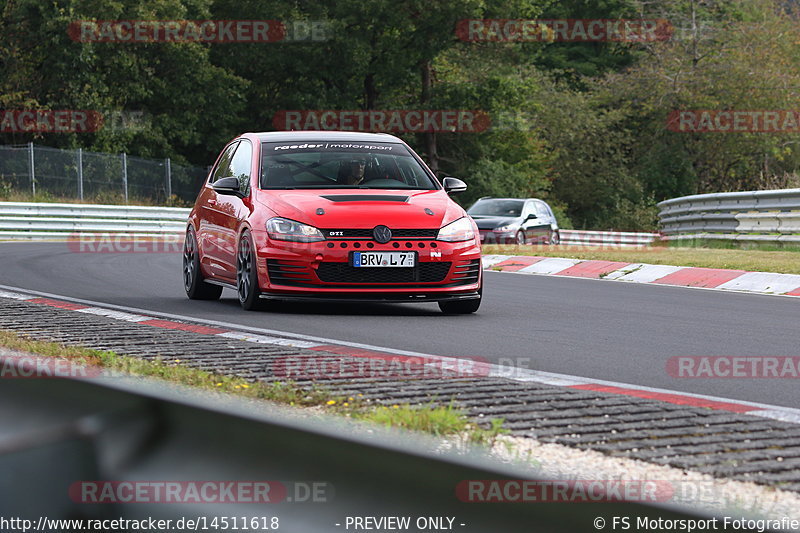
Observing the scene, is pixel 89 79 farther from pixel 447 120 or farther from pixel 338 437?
pixel 338 437

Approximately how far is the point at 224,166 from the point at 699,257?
818 centimetres

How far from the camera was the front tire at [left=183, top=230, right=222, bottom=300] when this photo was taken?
1241 centimetres

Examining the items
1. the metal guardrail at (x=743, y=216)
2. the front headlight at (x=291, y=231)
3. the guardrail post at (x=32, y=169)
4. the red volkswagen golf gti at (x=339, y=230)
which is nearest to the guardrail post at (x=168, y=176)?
the guardrail post at (x=32, y=169)

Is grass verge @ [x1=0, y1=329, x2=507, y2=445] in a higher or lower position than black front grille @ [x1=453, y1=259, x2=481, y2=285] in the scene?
lower

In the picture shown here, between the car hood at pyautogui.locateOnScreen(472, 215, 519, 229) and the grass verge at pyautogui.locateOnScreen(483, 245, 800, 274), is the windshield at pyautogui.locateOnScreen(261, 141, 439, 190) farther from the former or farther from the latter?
the car hood at pyautogui.locateOnScreen(472, 215, 519, 229)

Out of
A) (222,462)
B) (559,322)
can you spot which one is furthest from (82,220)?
(222,462)

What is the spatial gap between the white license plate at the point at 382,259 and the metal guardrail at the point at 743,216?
10.9m

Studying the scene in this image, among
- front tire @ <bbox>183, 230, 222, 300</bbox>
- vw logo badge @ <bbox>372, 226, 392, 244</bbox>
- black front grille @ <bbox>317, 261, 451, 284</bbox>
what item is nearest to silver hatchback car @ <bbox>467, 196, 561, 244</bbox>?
front tire @ <bbox>183, 230, 222, 300</bbox>

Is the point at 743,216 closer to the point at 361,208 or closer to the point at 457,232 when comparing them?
the point at 457,232

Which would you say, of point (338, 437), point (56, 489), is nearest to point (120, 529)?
point (56, 489)

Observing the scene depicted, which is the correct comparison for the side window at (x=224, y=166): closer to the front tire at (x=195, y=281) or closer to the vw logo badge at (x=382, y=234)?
the front tire at (x=195, y=281)

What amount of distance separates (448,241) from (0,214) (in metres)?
22.3

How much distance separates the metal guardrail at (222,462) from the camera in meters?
2.23

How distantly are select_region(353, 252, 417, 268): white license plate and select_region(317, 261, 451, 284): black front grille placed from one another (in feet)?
0.14
